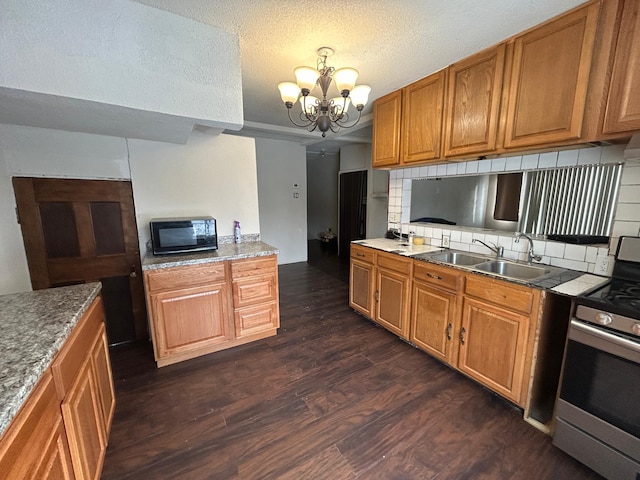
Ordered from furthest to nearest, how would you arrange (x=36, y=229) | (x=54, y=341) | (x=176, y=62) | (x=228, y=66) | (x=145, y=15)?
(x=36, y=229)
(x=228, y=66)
(x=176, y=62)
(x=145, y=15)
(x=54, y=341)

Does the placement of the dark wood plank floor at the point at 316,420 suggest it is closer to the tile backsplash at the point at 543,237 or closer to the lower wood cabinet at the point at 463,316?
the lower wood cabinet at the point at 463,316

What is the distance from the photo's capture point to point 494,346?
1845 mm

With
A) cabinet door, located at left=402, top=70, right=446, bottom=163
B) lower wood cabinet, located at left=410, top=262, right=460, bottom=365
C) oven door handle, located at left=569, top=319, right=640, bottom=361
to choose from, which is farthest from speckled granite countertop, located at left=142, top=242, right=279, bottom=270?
oven door handle, located at left=569, top=319, right=640, bottom=361

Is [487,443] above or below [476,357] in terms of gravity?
below

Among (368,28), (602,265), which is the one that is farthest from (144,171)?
(602,265)

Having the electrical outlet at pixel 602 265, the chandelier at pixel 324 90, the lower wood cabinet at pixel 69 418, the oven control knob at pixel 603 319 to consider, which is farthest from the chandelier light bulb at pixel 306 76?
the electrical outlet at pixel 602 265

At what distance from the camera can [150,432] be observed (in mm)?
1633

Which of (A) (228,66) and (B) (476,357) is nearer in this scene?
(A) (228,66)

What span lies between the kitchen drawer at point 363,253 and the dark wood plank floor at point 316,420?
86 centimetres

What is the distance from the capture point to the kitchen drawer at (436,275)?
2063mm

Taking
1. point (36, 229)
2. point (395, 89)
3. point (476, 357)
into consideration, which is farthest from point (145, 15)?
point (476, 357)

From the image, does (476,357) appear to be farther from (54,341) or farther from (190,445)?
(54,341)

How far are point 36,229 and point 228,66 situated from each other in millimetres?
2081

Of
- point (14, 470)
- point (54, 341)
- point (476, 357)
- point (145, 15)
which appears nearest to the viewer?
point (14, 470)
